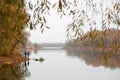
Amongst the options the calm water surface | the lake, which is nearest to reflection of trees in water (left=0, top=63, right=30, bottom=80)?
the lake

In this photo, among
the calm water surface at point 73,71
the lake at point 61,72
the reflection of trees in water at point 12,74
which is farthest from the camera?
the calm water surface at point 73,71

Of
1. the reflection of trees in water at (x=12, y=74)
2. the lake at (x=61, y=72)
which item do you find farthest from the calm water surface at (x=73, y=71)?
the reflection of trees in water at (x=12, y=74)

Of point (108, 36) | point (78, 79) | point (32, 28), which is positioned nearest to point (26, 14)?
point (32, 28)

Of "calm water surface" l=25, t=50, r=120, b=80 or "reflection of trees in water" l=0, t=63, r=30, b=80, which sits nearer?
"reflection of trees in water" l=0, t=63, r=30, b=80

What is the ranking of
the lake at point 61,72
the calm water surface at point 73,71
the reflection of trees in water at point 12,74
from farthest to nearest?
the calm water surface at point 73,71 → the lake at point 61,72 → the reflection of trees in water at point 12,74

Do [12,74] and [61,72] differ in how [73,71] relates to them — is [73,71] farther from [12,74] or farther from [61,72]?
[12,74]

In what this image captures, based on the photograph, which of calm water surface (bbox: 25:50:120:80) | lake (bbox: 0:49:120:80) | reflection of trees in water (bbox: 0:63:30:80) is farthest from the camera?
calm water surface (bbox: 25:50:120:80)

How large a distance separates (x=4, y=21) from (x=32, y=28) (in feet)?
3.94

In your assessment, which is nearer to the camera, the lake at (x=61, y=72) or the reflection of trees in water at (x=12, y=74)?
the reflection of trees in water at (x=12, y=74)

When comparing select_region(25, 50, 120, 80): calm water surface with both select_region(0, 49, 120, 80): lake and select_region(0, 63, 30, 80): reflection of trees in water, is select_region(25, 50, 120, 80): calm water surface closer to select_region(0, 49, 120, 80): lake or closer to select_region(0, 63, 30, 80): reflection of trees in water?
select_region(0, 49, 120, 80): lake

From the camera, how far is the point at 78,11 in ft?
17.0

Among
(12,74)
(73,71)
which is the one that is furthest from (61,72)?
(12,74)

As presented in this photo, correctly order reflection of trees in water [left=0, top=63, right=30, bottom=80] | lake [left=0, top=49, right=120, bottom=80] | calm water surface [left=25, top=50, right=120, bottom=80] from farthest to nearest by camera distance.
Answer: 1. calm water surface [left=25, top=50, right=120, bottom=80]
2. lake [left=0, top=49, right=120, bottom=80]
3. reflection of trees in water [left=0, top=63, right=30, bottom=80]

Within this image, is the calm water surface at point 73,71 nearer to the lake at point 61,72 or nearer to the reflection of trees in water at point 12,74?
the lake at point 61,72
